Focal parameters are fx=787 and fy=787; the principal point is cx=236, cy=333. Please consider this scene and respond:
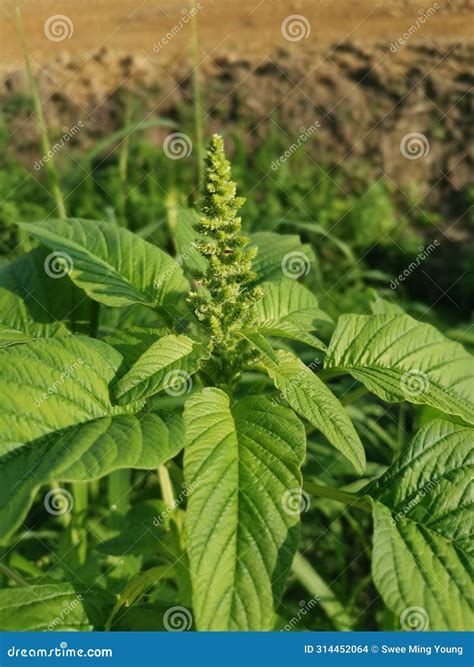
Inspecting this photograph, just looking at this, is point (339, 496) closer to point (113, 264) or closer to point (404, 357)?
point (404, 357)

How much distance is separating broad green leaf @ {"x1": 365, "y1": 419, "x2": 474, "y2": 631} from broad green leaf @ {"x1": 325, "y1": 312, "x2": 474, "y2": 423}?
0.10 metres

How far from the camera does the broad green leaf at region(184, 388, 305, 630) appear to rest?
118cm

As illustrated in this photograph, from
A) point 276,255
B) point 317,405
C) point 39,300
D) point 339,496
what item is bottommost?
point 39,300

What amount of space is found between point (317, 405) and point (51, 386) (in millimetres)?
451

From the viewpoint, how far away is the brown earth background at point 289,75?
4422mm

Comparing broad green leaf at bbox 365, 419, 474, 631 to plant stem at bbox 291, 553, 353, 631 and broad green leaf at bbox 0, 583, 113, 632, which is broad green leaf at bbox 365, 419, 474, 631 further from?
plant stem at bbox 291, 553, 353, 631

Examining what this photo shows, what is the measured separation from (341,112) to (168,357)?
3457 mm

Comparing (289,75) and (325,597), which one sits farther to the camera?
(289,75)

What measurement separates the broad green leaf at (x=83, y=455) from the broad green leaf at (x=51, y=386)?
25 mm

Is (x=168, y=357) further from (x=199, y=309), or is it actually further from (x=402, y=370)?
(x=402, y=370)

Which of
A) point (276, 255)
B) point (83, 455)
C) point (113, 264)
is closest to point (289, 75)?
point (276, 255)

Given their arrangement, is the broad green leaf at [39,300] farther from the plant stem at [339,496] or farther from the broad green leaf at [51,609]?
the plant stem at [339,496]

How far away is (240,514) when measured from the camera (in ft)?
4.05

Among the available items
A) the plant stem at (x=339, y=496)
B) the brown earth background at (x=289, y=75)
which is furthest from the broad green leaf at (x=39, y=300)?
the brown earth background at (x=289, y=75)
